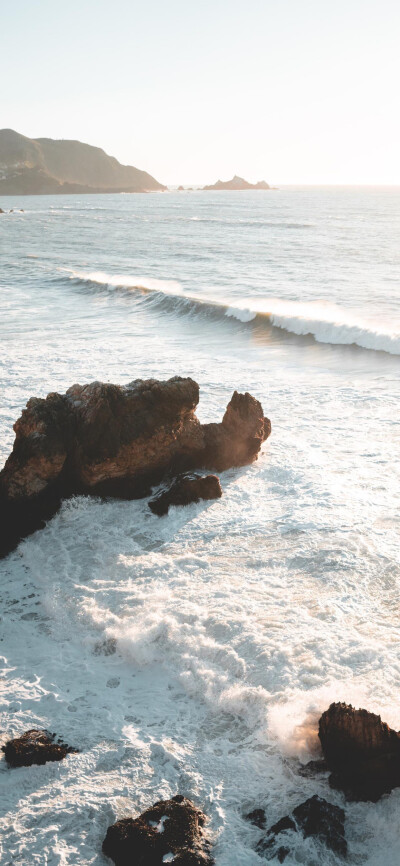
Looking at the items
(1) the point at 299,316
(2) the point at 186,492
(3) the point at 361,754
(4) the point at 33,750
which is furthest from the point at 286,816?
(1) the point at 299,316

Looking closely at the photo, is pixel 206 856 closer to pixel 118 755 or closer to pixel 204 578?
pixel 118 755

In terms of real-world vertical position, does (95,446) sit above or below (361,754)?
above

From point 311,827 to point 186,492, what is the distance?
5.34 m

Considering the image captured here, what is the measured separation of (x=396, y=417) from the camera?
495 inches

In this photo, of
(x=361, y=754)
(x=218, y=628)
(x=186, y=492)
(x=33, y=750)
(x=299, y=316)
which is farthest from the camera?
(x=299, y=316)

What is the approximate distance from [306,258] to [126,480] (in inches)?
1344

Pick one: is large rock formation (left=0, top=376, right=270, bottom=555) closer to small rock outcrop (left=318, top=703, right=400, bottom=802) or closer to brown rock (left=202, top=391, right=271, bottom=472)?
brown rock (left=202, top=391, right=271, bottom=472)

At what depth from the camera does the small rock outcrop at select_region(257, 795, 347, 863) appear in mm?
4171

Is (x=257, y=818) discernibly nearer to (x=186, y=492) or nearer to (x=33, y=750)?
(x=33, y=750)

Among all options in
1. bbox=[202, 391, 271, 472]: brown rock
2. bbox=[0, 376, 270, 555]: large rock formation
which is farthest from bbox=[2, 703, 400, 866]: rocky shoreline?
bbox=[202, 391, 271, 472]: brown rock

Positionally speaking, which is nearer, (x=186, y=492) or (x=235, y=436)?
(x=186, y=492)

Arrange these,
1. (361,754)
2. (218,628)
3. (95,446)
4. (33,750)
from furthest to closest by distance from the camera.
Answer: (95,446) < (218,628) < (33,750) < (361,754)

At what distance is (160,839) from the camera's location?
4176 millimetres

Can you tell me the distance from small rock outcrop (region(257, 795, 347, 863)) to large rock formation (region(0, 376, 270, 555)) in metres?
5.07
